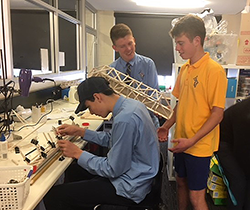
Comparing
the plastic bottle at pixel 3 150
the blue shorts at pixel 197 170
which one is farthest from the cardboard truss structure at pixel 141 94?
the plastic bottle at pixel 3 150

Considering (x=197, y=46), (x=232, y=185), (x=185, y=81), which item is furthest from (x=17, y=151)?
(x=232, y=185)

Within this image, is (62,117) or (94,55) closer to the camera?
(62,117)

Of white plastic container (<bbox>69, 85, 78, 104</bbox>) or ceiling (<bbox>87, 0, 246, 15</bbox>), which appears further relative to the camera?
ceiling (<bbox>87, 0, 246, 15</bbox>)

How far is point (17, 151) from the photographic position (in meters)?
1.26

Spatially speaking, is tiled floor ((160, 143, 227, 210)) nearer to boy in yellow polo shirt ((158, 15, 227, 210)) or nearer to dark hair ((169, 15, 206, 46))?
boy in yellow polo shirt ((158, 15, 227, 210))

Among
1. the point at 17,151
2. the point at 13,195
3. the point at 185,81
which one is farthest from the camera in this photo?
the point at 185,81

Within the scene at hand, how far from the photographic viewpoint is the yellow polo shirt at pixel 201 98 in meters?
1.49

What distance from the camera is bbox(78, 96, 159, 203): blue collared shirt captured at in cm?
123

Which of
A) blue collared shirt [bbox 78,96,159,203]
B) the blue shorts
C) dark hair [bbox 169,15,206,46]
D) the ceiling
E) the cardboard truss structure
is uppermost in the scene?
the ceiling

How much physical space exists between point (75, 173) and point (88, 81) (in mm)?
712

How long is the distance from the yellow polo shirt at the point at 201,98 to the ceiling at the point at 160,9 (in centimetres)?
274

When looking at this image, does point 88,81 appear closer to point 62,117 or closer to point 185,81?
point 185,81

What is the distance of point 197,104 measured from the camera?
1.56 meters

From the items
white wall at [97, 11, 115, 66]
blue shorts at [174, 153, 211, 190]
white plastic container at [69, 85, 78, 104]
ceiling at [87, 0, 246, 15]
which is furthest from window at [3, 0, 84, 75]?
blue shorts at [174, 153, 211, 190]
